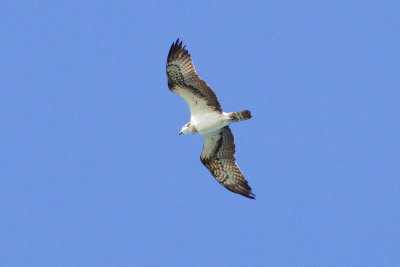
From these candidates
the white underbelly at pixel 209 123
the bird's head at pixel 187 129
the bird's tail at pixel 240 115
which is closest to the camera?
the bird's tail at pixel 240 115

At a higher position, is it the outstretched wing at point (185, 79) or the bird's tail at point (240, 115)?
the outstretched wing at point (185, 79)

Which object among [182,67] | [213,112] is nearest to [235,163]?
[213,112]

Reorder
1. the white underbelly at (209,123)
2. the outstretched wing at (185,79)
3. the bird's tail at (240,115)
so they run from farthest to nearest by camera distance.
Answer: the white underbelly at (209,123), the outstretched wing at (185,79), the bird's tail at (240,115)

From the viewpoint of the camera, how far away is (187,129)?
1873 centimetres

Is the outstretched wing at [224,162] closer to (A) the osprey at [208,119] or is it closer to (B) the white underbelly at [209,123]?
(A) the osprey at [208,119]

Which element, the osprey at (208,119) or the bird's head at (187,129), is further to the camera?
the bird's head at (187,129)

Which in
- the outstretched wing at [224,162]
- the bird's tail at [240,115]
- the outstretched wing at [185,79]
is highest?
the outstretched wing at [185,79]

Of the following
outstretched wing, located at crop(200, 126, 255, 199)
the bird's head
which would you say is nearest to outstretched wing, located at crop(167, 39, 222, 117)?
the bird's head

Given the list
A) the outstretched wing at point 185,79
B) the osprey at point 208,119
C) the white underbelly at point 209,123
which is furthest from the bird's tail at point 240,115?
the outstretched wing at point 185,79

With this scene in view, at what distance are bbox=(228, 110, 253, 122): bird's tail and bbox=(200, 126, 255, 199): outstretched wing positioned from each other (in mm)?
1118

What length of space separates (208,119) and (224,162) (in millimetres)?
1596

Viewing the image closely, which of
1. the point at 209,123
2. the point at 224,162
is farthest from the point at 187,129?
the point at 224,162

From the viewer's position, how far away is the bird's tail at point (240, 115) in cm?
1762

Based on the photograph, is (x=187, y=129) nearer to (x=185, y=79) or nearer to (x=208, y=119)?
(x=208, y=119)
